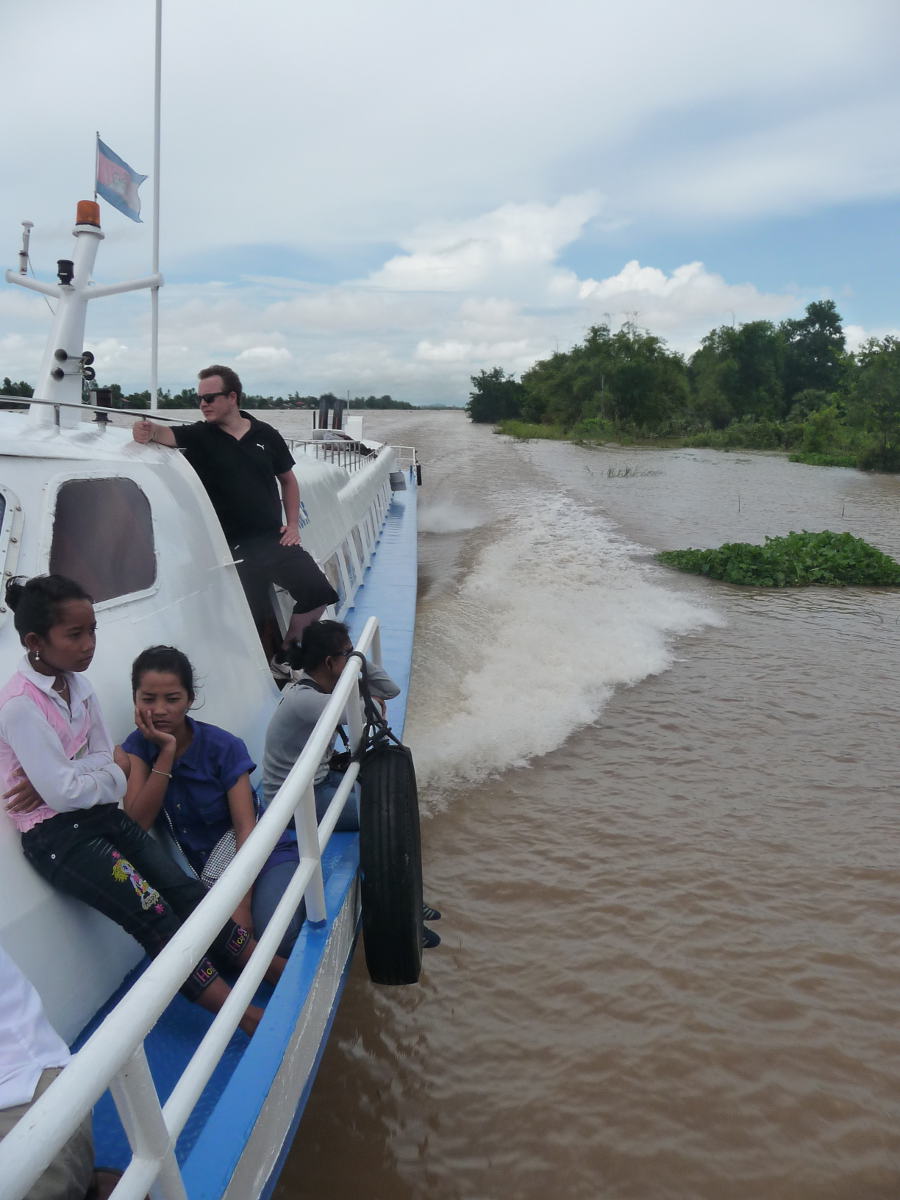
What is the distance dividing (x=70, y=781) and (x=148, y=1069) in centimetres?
110

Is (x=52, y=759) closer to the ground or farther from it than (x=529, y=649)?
farther from it

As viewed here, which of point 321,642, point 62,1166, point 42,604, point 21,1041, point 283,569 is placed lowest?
point 62,1166

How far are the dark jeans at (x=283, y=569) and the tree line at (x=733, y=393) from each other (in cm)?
3555

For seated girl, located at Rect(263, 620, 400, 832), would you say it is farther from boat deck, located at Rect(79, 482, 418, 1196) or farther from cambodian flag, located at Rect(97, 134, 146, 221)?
cambodian flag, located at Rect(97, 134, 146, 221)

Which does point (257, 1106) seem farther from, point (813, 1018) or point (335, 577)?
point (335, 577)

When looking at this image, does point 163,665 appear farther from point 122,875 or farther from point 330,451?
point 330,451

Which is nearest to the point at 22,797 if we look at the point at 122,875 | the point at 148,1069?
the point at 122,875

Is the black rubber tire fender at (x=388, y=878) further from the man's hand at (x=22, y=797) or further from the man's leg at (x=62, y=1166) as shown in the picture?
the man's leg at (x=62, y=1166)

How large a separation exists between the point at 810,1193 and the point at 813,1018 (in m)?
1.00

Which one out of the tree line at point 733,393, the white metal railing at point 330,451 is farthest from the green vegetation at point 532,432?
the white metal railing at point 330,451

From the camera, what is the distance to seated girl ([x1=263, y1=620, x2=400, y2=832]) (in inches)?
137

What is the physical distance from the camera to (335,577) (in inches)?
322

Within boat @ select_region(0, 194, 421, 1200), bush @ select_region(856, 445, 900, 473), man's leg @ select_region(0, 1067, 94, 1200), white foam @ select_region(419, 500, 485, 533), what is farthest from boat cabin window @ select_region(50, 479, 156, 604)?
bush @ select_region(856, 445, 900, 473)

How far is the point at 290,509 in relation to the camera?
4930mm
